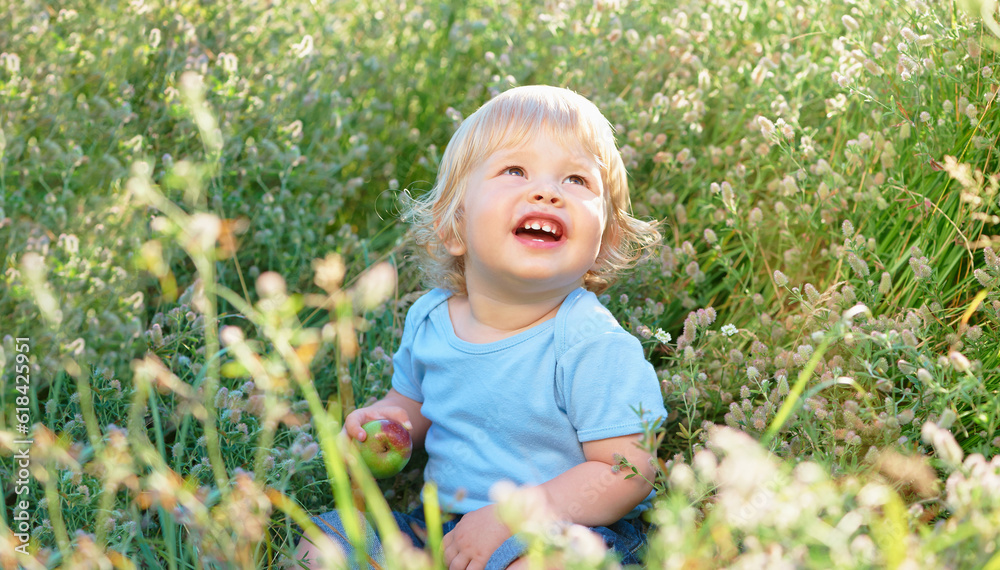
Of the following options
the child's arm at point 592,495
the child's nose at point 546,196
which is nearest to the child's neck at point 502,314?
the child's nose at point 546,196

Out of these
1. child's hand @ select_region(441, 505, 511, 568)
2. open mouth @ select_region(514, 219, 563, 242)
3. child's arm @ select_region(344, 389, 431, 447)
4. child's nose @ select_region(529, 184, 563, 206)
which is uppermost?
child's nose @ select_region(529, 184, 563, 206)

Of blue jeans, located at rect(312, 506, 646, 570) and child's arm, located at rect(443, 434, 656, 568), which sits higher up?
child's arm, located at rect(443, 434, 656, 568)

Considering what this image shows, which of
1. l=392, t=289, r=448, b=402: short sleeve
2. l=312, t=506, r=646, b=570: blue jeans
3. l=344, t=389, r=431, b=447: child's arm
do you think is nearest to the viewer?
l=312, t=506, r=646, b=570: blue jeans

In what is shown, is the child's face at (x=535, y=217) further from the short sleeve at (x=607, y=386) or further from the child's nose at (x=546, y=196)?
the short sleeve at (x=607, y=386)

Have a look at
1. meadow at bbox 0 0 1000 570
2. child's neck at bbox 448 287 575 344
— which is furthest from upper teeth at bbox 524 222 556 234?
meadow at bbox 0 0 1000 570

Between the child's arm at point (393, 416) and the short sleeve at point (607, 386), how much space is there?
0.56 metres

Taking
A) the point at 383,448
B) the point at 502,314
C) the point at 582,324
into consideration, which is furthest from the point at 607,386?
the point at 383,448

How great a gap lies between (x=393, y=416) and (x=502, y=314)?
0.45 meters

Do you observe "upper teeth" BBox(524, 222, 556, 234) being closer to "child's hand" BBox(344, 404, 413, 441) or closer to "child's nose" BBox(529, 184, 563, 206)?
"child's nose" BBox(529, 184, 563, 206)

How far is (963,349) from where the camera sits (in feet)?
6.60

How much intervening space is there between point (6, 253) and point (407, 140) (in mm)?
1680

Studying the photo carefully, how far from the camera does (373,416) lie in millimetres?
2311

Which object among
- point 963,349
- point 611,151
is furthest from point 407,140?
point 963,349

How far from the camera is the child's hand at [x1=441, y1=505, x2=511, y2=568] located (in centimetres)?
192
